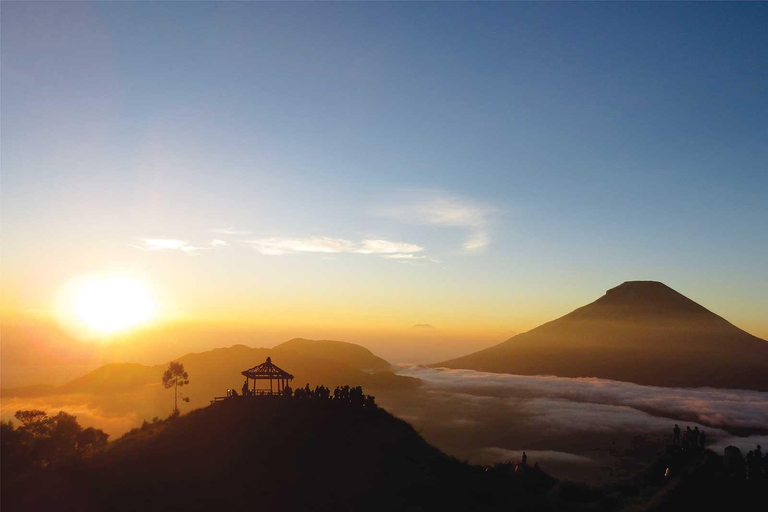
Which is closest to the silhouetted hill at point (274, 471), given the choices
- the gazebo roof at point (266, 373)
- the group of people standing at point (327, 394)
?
the group of people standing at point (327, 394)

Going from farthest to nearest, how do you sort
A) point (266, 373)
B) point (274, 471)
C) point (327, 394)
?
point (327, 394), point (266, 373), point (274, 471)

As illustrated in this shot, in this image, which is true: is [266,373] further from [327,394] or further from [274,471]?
[274,471]

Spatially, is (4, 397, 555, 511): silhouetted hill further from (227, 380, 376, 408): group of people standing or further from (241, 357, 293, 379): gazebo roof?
(241, 357, 293, 379): gazebo roof

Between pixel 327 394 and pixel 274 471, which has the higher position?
pixel 327 394

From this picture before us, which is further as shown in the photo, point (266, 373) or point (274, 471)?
point (266, 373)

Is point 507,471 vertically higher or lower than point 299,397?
lower

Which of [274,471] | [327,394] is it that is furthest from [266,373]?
[274,471]

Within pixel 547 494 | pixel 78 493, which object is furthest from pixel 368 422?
pixel 78 493

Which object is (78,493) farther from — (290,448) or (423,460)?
(423,460)

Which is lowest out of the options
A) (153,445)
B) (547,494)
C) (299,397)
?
(547,494)
